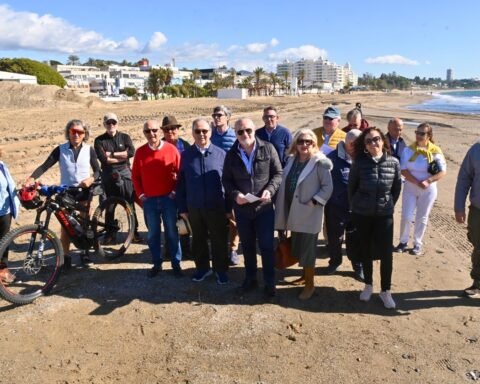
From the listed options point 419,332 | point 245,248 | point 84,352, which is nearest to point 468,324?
point 419,332

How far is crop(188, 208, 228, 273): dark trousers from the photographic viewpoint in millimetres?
4750

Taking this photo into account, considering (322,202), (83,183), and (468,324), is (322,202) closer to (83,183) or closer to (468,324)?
(468,324)

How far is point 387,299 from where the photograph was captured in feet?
14.5

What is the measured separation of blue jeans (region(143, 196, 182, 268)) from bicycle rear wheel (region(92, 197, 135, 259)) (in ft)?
3.01

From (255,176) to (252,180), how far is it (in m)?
0.05

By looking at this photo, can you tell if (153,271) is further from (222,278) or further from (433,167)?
(433,167)

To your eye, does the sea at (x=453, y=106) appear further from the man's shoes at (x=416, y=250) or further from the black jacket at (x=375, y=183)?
the black jacket at (x=375, y=183)

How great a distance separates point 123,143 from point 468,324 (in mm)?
4977

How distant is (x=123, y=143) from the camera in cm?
611

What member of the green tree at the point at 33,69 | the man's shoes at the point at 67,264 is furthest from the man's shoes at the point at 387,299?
the green tree at the point at 33,69

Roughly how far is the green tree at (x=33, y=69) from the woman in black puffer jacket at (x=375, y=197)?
234 feet

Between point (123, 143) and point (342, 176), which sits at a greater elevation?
point (123, 143)

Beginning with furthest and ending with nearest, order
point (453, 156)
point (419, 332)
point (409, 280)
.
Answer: point (453, 156) → point (409, 280) → point (419, 332)

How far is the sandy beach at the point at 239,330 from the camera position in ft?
11.1
